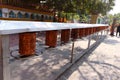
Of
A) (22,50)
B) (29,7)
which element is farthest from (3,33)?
(29,7)

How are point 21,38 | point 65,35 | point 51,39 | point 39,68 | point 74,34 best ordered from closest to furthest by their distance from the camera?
point 21,38, point 51,39, point 65,35, point 74,34, point 39,68

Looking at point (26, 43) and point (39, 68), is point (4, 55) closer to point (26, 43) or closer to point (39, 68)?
point (26, 43)

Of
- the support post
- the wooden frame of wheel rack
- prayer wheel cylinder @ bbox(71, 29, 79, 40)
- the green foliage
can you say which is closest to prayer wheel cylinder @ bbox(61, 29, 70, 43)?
prayer wheel cylinder @ bbox(71, 29, 79, 40)

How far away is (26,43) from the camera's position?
234 centimetres

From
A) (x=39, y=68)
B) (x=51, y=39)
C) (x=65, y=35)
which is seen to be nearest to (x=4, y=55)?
(x=51, y=39)

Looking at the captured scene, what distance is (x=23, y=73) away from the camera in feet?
13.0

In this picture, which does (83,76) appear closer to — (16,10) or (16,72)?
(16,72)

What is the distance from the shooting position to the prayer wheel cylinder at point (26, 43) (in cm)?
229

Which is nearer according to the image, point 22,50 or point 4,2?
point 22,50

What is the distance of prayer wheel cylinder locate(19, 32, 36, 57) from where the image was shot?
2.29 metres

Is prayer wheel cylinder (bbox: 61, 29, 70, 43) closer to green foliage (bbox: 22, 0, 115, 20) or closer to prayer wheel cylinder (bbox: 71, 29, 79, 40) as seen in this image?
prayer wheel cylinder (bbox: 71, 29, 79, 40)

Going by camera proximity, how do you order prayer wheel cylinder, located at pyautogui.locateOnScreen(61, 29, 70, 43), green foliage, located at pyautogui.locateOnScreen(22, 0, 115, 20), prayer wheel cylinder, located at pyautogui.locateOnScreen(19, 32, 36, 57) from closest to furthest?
prayer wheel cylinder, located at pyautogui.locateOnScreen(19, 32, 36, 57)
prayer wheel cylinder, located at pyautogui.locateOnScreen(61, 29, 70, 43)
green foliage, located at pyautogui.locateOnScreen(22, 0, 115, 20)

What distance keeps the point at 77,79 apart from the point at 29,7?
9.75 m

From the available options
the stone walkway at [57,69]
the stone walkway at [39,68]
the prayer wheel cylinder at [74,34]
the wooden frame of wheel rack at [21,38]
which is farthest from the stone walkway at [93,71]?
the wooden frame of wheel rack at [21,38]
